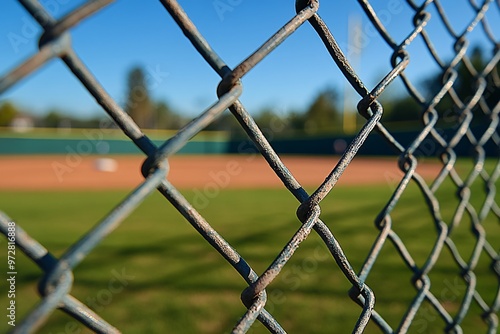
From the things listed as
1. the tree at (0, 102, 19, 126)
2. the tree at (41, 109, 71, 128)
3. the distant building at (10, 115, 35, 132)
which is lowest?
the tree at (41, 109, 71, 128)

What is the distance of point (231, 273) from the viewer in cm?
225

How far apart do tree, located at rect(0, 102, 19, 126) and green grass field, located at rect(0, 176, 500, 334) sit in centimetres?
2779

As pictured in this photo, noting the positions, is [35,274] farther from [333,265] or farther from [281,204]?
[281,204]

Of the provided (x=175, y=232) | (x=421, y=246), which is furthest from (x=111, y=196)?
(x=421, y=246)

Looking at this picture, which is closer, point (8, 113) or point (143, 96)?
point (8, 113)

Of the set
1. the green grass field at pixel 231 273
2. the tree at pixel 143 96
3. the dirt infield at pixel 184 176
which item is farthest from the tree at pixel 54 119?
the green grass field at pixel 231 273

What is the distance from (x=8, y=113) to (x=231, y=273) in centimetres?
3114

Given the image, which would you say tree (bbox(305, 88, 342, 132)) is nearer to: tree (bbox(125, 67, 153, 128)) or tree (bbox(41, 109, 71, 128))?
tree (bbox(125, 67, 153, 128))

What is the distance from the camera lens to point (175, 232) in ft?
10.7

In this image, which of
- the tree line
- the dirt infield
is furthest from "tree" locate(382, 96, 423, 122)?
the dirt infield

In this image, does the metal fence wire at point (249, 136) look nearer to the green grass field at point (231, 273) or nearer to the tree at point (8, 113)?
the green grass field at point (231, 273)

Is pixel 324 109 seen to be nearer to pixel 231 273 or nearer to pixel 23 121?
pixel 23 121

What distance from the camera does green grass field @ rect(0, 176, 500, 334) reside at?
1648 millimetres

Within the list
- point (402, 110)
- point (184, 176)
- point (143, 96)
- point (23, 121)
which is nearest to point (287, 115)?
point (402, 110)
